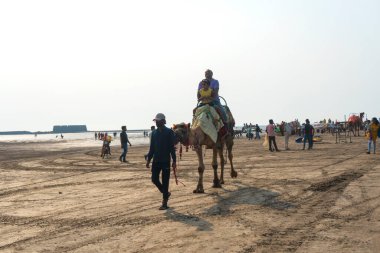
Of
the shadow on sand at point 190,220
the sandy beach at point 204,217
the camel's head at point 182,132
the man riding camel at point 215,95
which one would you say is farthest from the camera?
the man riding camel at point 215,95

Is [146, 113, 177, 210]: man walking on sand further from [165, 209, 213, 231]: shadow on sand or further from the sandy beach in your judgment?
[165, 209, 213, 231]: shadow on sand

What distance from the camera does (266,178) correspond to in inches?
555

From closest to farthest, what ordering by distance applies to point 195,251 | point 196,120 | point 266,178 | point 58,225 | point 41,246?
point 195,251
point 41,246
point 58,225
point 196,120
point 266,178

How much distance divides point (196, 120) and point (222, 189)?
2222 millimetres

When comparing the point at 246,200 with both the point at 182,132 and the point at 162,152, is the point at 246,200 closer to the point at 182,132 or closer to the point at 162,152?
the point at 162,152

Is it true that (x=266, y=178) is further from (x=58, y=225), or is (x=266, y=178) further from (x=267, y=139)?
(x=267, y=139)

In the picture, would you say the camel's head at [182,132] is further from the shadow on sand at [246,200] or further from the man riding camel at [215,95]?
the shadow on sand at [246,200]

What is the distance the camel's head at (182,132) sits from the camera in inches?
465

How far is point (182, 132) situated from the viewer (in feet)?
39.3

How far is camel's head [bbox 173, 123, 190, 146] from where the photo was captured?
465 inches

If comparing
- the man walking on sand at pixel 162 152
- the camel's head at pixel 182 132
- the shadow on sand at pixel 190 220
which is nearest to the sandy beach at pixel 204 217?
the shadow on sand at pixel 190 220

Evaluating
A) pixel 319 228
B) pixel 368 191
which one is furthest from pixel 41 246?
pixel 368 191

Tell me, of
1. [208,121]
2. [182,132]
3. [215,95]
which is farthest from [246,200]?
[215,95]

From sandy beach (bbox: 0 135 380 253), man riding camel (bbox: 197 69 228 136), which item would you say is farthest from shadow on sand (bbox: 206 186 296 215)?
man riding camel (bbox: 197 69 228 136)
